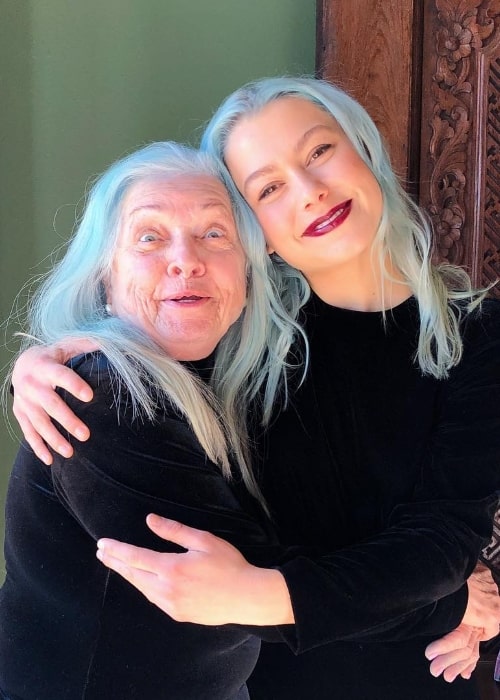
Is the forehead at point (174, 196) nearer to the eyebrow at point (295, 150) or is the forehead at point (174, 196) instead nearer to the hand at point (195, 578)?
the eyebrow at point (295, 150)

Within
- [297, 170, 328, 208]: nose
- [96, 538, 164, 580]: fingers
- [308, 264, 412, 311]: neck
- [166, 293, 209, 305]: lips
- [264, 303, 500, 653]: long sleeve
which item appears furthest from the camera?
[308, 264, 412, 311]: neck

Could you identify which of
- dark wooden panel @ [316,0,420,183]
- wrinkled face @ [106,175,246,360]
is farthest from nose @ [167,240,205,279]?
dark wooden panel @ [316,0,420,183]

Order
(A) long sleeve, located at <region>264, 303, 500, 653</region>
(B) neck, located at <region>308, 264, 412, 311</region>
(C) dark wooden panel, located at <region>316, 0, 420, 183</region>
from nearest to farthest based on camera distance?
(A) long sleeve, located at <region>264, 303, 500, 653</region>
(B) neck, located at <region>308, 264, 412, 311</region>
(C) dark wooden panel, located at <region>316, 0, 420, 183</region>

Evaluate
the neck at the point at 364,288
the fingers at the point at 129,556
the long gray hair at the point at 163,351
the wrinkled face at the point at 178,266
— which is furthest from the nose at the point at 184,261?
the fingers at the point at 129,556

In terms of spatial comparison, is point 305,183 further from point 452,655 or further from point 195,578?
point 452,655

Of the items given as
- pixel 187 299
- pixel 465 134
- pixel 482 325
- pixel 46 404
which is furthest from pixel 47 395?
pixel 465 134

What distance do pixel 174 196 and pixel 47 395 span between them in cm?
40

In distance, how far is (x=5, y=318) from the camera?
1.67 m

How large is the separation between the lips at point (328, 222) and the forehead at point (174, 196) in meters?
0.15

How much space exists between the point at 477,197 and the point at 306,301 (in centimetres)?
53

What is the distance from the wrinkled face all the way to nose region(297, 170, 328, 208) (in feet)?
0.45

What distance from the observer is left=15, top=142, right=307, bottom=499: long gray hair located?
104cm

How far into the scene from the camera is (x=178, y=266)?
3.66ft

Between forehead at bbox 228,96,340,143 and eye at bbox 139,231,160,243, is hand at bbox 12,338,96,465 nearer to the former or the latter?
eye at bbox 139,231,160,243
